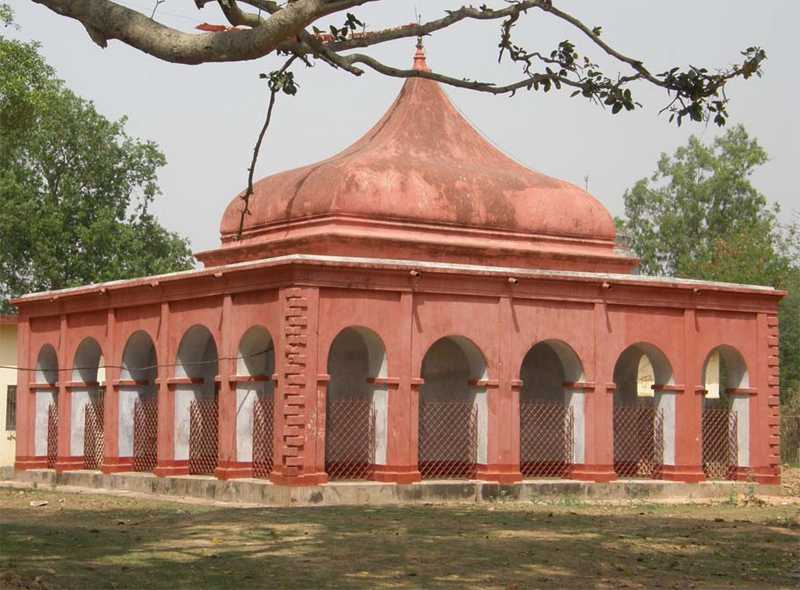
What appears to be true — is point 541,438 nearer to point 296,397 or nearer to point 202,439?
point 296,397

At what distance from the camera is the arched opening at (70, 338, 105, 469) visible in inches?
1043

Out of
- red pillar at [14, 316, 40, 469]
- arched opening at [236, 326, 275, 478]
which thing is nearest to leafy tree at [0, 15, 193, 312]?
red pillar at [14, 316, 40, 469]

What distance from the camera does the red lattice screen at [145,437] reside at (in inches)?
987

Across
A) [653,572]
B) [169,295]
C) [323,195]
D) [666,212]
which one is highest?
[666,212]

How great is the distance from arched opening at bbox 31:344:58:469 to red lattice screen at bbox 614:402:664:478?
10.2 m

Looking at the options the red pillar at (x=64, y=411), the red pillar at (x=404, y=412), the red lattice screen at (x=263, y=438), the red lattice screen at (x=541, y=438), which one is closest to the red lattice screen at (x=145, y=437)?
the red pillar at (x=64, y=411)

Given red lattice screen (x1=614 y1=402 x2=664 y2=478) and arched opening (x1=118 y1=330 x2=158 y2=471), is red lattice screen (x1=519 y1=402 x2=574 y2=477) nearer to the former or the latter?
red lattice screen (x1=614 y1=402 x2=664 y2=478)

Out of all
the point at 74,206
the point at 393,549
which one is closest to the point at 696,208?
the point at 74,206

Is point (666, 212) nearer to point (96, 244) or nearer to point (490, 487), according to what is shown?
point (96, 244)

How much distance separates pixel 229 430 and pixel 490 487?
3.91 metres

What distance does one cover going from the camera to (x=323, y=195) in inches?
915

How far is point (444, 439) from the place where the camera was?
23.3m

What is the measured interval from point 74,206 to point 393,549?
29497 millimetres

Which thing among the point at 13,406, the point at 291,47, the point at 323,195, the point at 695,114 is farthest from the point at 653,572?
the point at 13,406
